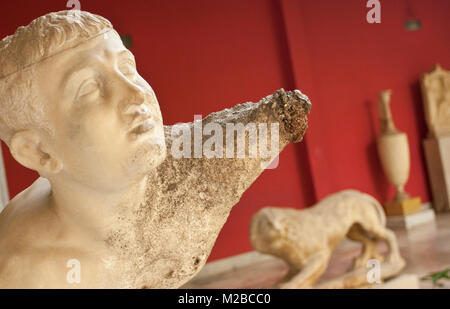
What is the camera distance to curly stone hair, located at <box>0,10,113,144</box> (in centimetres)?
106

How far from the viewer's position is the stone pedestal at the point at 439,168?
814 centimetres

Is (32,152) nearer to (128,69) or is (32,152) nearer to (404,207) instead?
(128,69)

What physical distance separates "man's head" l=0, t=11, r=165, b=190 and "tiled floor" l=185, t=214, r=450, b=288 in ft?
13.4

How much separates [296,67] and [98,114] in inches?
233

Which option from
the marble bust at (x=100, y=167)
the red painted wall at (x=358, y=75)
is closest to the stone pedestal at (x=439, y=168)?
the red painted wall at (x=358, y=75)

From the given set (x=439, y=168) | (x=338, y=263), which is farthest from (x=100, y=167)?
(x=439, y=168)

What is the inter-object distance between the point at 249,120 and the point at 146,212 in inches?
13.3

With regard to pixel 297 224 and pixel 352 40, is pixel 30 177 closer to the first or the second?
pixel 297 224

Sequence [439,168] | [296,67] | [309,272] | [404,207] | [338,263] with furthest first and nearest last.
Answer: [439,168] → [404,207] → [296,67] → [338,263] → [309,272]

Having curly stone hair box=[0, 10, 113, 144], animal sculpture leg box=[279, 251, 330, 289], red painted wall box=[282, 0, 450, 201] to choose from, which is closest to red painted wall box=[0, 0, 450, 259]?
red painted wall box=[282, 0, 450, 201]

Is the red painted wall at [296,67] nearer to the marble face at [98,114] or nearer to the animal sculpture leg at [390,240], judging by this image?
the animal sculpture leg at [390,240]

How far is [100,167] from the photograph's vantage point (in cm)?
109

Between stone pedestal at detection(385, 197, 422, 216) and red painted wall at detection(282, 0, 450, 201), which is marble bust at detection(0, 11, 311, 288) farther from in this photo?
stone pedestal at detection(385, 197, 422, 216)

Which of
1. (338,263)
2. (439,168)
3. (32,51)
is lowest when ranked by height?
(338,263)
